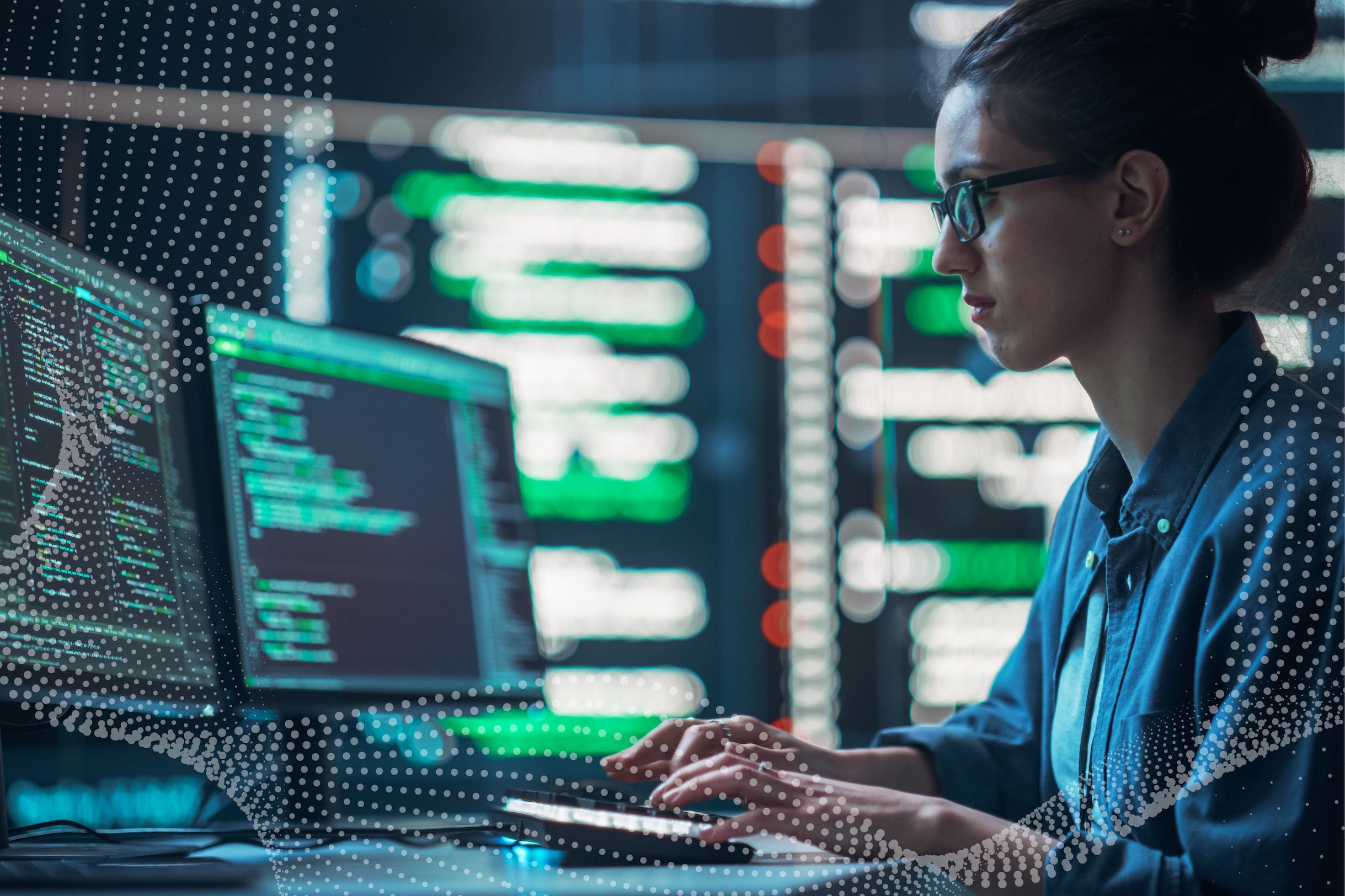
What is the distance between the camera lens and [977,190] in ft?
3.07

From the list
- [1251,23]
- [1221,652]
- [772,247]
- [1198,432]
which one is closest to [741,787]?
[1221,652]

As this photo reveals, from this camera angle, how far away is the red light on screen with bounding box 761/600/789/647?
216 cm

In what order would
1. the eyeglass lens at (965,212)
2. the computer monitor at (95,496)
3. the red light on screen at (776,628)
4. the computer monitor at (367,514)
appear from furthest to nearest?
the red light on screen at (776,628), the computer monitor at (367,514), the eyeglass lens at (965,212), the computer monitor at (95,496)

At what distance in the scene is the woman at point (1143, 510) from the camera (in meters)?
0.73

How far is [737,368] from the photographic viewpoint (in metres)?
2.21

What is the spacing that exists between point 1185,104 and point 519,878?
758mm

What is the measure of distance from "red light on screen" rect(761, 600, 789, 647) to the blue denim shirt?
113cm

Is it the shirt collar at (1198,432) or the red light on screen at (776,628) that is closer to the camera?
the shirt collar at (1198,432)

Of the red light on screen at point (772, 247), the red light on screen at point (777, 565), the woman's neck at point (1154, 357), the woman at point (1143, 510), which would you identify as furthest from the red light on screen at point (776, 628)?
the woman's neck at point (1154, 357)

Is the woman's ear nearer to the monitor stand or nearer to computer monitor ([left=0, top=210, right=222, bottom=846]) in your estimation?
computer monitor ([left=0, top=210, right=222, bottom=846])

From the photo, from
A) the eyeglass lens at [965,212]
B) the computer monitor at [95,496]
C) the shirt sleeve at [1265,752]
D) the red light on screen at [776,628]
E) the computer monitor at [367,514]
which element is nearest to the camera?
the shirt sleeve at [1265,752]

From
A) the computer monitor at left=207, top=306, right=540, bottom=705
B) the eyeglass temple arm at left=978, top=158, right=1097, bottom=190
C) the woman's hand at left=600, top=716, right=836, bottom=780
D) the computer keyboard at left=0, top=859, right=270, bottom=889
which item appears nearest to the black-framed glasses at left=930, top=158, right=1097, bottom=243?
the eyeglass temple arm at left=978, top=158, right=1097, bottom=190

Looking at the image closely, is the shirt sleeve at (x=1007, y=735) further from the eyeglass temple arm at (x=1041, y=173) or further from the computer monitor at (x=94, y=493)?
the computer monitor at (x=94, y=493)

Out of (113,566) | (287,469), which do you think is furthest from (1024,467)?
(113,566)
